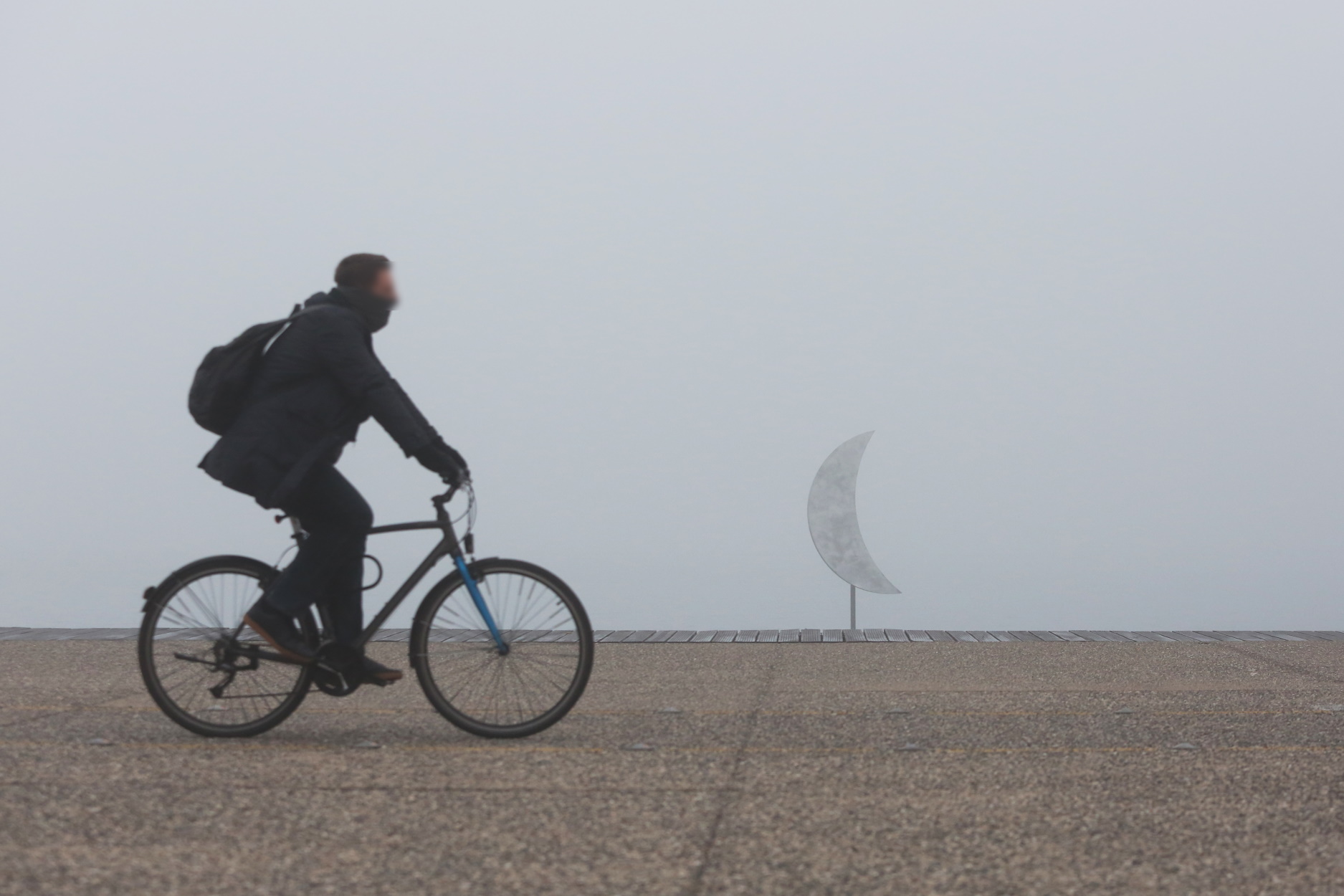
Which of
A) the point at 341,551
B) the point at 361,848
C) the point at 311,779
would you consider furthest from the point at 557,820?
the point at 341,551

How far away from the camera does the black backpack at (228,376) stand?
13.5 ft

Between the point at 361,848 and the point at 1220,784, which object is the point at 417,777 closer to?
the point at 361,848

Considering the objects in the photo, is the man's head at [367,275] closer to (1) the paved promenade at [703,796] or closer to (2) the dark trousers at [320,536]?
(2) the dark trousers at [320,536]

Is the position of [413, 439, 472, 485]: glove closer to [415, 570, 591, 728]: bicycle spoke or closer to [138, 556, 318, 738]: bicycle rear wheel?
[415, 570, 591, 728]: bicycle spoke

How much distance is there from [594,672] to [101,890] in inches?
159

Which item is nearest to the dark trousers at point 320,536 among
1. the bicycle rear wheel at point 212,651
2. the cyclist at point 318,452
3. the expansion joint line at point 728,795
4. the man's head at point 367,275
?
the cyclist at point 318,452

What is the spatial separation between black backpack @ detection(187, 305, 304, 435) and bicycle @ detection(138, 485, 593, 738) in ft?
1.34

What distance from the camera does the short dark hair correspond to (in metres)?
4.29

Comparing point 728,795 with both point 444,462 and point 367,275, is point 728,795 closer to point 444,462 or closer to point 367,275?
point 444,462

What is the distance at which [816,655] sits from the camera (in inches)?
289

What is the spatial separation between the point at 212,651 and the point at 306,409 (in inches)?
34.3

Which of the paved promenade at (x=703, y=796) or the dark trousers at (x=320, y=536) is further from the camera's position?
the dark trousers at (x=320, y=536)

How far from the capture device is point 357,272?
14.1 ft

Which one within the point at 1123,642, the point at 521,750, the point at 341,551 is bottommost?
the point at 1123,642
